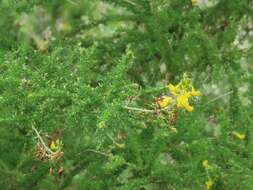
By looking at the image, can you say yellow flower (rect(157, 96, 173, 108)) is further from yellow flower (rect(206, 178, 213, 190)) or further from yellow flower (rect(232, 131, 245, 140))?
yellow flower (rect(232, 131, 245, 140))

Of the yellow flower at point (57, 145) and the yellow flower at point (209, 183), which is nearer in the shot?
the yellow flower at point (57, 145)

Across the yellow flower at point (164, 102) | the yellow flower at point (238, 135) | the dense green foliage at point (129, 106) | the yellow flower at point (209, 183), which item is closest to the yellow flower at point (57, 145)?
the dense green foliage at point (129, 106)

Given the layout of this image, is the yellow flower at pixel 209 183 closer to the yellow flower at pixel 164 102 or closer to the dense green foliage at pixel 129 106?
the dense green foliage at pixel 129 106

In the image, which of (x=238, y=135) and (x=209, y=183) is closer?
(x=209, y=183)

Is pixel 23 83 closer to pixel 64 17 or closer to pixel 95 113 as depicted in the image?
pixel 95 113

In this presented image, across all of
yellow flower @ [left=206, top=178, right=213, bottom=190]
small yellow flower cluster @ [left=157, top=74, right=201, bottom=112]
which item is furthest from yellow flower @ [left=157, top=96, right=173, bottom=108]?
yellow flower @ [left=206, top=178, right=213, bottom=190]

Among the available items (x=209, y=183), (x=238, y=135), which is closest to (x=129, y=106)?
(x=209, y=183)

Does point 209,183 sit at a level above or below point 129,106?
below

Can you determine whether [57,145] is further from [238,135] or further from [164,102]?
[238,135]
